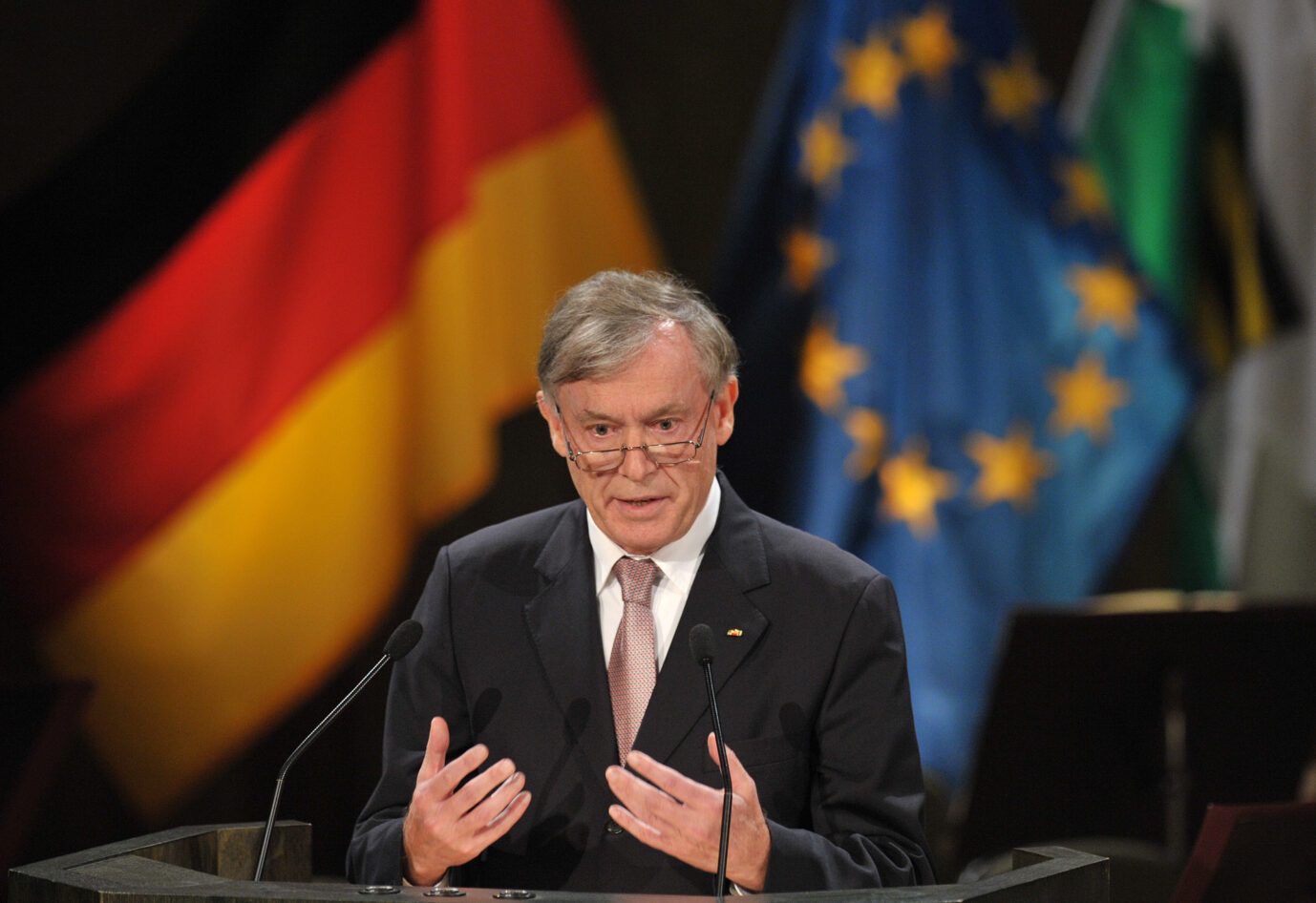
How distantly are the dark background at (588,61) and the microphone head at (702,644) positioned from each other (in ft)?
8.69

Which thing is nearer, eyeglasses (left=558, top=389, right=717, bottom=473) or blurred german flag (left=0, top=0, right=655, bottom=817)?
eyeglasses (left=558, top=389, right=717, bottom=473)

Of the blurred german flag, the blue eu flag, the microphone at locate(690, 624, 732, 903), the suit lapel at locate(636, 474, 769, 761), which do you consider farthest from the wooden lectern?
the blue eu flag

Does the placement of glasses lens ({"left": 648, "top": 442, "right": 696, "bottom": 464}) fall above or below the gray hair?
below

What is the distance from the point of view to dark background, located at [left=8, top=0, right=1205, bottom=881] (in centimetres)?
392

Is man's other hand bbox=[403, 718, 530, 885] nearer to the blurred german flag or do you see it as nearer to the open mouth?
the open mouth

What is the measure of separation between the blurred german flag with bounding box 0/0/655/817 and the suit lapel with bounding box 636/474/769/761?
2.26m

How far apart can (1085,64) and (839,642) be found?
336cm

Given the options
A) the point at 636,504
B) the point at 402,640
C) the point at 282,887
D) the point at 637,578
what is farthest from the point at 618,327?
the point at 282,887

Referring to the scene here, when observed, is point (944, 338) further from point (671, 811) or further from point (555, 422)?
point (671, 811)

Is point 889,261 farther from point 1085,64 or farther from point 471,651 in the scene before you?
point 471,651

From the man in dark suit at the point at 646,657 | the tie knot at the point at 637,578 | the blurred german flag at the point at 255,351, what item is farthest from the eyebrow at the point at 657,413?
the blurred german flag at the point at 255,351

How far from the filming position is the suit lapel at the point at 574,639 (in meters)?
1.77

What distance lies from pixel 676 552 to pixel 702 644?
13.4 inches

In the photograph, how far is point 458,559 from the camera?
76.2 inches
